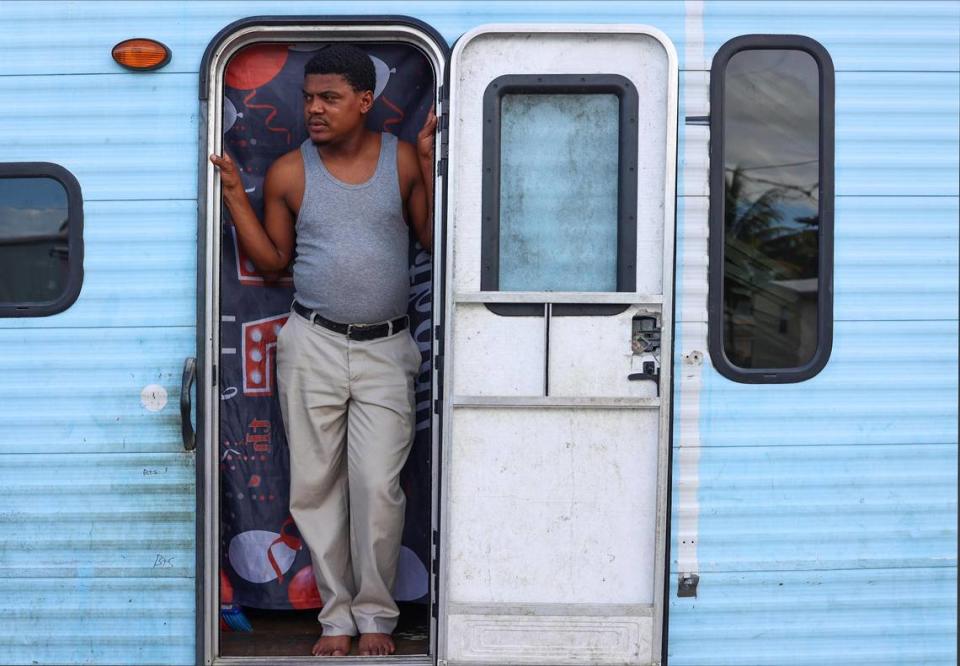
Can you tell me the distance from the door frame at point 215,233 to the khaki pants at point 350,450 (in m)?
0.29

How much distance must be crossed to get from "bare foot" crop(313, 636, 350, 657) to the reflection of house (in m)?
1.63

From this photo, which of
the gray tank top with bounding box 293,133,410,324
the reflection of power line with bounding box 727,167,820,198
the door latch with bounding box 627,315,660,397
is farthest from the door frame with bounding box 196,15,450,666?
the reflection of power line with bounding box 727,167,820,198

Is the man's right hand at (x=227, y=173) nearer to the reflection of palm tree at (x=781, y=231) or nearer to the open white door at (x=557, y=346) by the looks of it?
the open white door at (x=557, y=346)

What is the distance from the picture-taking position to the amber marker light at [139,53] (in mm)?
2963

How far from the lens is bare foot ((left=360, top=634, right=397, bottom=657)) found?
323 centimetres

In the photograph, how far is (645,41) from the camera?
2930 millimetres

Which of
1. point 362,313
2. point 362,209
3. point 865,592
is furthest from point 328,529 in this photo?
point 865,592

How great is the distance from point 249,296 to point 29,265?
79cm

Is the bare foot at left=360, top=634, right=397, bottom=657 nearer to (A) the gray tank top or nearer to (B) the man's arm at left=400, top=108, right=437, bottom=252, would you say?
(A) the gray tank top

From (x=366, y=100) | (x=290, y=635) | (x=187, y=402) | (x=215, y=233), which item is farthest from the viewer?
(x=290, y=635)

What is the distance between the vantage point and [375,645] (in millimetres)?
3254

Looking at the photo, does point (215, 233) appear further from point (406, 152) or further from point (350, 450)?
point (350, 450)

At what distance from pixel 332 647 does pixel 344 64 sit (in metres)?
1.98

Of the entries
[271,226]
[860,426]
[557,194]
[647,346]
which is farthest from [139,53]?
[860,426]
